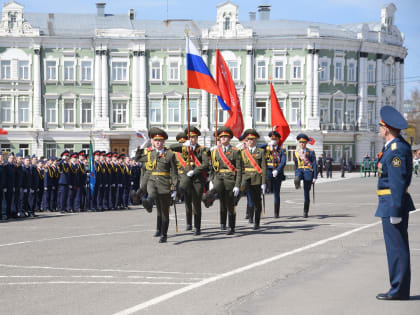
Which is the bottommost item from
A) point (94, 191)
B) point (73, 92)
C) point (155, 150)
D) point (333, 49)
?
point (94, 191)

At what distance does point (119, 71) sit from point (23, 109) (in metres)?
8.76

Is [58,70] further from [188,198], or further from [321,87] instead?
[188,198]

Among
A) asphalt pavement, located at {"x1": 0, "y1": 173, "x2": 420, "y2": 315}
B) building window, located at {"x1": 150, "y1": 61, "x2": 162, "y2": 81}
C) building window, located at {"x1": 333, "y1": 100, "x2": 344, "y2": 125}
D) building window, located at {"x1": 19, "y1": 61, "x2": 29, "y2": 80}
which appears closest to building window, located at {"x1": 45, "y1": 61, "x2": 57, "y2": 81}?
building window, located at {"x1": 19, "y1": 61, "x2": 29, "y2": 80}

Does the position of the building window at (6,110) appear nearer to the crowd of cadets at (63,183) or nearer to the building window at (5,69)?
the building window at (5,69)

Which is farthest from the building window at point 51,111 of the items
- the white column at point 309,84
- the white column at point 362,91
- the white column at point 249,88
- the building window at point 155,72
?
the white column at point 362,91

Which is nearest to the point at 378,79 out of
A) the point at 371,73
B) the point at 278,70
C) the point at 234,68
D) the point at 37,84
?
the point at 371,73

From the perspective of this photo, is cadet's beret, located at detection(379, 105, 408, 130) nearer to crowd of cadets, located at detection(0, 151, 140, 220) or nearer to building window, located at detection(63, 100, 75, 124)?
crowd of cadets, located at detection(0, 151, 140, 220)

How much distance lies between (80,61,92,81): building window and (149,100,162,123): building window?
5730mm

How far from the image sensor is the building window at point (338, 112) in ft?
192

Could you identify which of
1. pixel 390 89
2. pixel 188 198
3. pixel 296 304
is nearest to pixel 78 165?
pixel 188 198

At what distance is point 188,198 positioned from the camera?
13398 millimetres

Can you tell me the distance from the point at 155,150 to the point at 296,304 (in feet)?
19.2

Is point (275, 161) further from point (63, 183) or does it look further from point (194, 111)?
point (194, 111)

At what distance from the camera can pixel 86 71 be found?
56.3m
